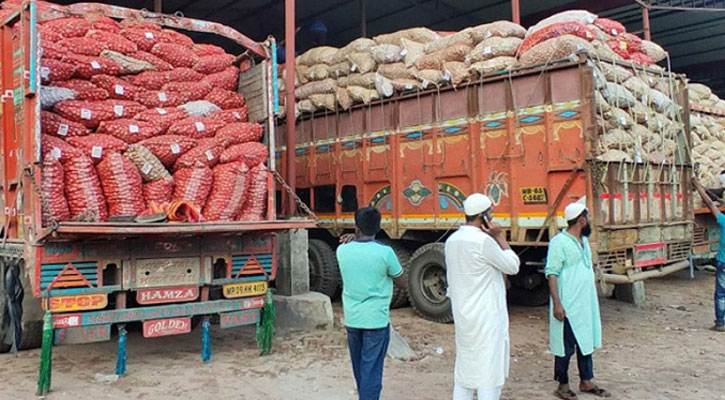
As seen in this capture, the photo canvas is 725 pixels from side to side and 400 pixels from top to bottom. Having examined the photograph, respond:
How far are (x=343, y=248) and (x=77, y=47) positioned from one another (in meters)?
3.26

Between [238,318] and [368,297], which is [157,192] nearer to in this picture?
[238,318]

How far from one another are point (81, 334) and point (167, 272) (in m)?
0.78

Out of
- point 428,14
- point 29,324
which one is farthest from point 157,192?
point 428,14

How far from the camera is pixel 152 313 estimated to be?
461 centimetres

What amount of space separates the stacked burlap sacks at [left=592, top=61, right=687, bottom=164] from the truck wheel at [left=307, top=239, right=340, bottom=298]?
4164 millimetres

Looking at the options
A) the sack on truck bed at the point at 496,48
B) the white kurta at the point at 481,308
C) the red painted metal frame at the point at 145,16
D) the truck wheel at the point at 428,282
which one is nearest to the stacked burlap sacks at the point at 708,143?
the sack on truck bed at the point at 496,48

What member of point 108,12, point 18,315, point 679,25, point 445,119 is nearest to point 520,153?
point 445,119

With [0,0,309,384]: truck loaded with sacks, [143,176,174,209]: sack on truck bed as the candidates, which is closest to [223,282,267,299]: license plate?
[0,0,309,384]: truck loaded with sacks

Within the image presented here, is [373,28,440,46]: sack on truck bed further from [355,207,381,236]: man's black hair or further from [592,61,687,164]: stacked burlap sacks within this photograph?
[355,207,381,236]: man's black hair

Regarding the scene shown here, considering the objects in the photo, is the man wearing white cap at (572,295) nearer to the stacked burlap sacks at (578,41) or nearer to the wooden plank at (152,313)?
the stacked burlap sacks at (578,41)

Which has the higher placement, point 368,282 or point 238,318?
point 368,282

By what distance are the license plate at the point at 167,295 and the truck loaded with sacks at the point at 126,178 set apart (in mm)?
12

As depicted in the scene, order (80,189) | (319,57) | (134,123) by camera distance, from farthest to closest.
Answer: (319,57), (134,123), (80,189)

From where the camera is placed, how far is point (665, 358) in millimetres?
5246
